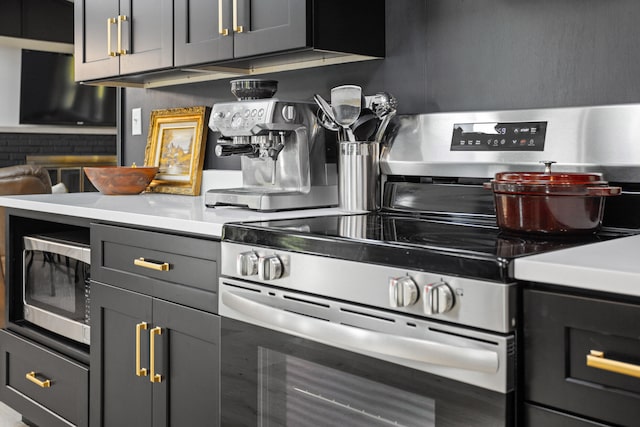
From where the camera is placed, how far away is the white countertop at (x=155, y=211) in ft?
6.14

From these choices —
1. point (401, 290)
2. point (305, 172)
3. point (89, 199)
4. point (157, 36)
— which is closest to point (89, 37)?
point (157, 36)

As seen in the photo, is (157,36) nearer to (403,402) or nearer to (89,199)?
(89,199)

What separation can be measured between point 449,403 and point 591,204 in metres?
0.53

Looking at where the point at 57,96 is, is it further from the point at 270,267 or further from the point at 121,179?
the point at 270,267

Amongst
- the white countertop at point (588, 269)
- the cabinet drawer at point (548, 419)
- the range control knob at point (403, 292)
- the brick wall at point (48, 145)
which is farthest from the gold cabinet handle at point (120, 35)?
the brick wall at point (48, 145)

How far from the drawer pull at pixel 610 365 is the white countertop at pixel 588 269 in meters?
0.10

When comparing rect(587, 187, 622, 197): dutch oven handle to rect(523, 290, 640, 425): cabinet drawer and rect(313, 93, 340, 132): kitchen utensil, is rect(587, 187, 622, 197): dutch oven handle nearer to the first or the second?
rect(523, 290, 640, 425): cabinet drawer

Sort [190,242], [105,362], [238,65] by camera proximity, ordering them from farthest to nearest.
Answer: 1. [238,65]
2. [105,362]
3. [190,242]

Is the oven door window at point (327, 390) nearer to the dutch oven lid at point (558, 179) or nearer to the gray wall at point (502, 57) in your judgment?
the dutch oven lid at point (558, 179)

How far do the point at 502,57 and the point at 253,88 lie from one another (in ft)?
2.50

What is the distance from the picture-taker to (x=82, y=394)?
7.70 ft

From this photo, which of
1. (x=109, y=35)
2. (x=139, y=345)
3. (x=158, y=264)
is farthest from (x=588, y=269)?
(x=109, y=35)

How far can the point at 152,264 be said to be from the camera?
1.99 meters

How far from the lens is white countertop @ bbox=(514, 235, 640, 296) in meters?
1.04
